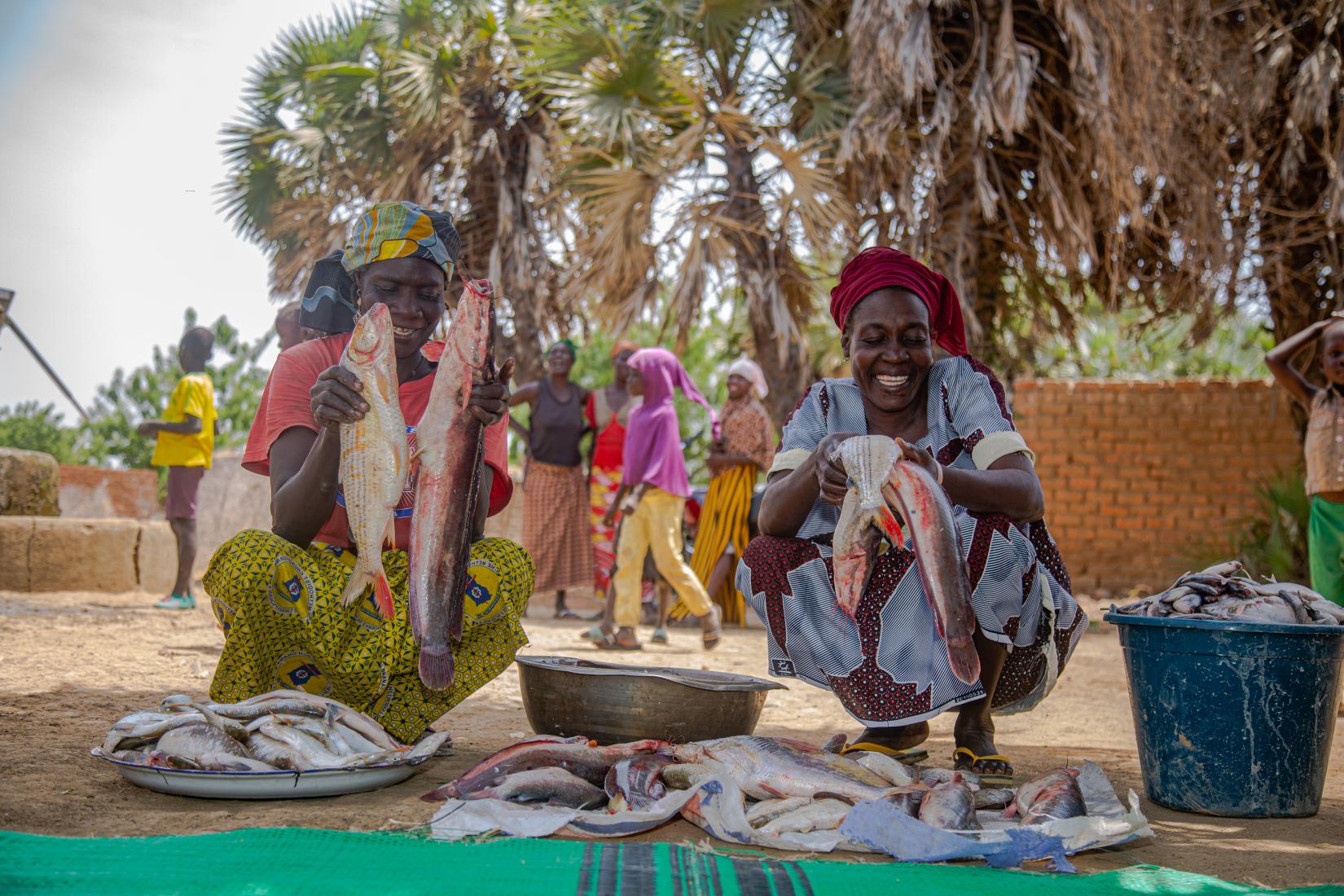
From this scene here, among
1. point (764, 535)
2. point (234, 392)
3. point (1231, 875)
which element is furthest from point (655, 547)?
point (234, 392)

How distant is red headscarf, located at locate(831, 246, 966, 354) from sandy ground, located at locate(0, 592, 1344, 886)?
1.40m

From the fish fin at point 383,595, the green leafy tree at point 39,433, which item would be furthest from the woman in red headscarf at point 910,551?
the green leafy tree at point 39,433

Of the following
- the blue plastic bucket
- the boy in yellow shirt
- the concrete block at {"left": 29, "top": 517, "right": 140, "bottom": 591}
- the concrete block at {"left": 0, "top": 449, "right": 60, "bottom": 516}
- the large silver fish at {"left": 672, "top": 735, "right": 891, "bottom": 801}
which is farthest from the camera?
the concrete block at {"left": 0, "top": 449, "right": 60, "bottom": 516}

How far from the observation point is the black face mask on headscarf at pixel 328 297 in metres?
3.40

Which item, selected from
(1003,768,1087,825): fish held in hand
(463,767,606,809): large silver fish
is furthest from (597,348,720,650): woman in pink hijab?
(1003,768,1087,825): fish held in hand

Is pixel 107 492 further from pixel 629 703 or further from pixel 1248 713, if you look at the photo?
pixel 1248 713

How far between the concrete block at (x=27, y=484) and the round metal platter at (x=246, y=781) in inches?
300

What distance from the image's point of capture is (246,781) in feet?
8.49

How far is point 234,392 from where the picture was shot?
85.5ft

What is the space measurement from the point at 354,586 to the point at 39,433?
84.8 ft

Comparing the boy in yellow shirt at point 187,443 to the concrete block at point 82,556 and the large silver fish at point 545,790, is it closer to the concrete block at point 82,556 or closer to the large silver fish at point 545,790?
the concrete block at point 82,556

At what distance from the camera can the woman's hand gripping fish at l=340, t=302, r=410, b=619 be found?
2.86m

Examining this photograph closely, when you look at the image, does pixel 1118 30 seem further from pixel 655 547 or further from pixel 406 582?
pixel 406 582

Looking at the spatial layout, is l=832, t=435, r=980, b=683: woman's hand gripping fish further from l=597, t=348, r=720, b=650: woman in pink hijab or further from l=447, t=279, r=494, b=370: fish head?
l=597, t=348, r=720, b=650: woman in pink hijab
